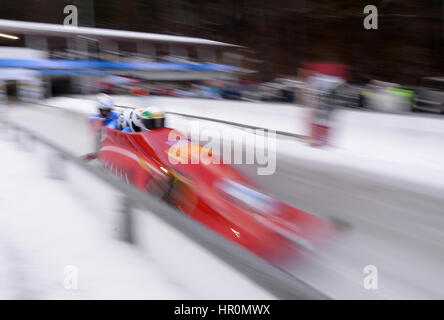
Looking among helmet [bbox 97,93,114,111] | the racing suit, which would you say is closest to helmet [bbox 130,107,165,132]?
the racing suit

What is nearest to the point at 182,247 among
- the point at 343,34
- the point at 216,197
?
the point at 216,197

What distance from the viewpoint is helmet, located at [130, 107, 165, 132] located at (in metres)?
3.27

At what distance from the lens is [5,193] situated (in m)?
3.07

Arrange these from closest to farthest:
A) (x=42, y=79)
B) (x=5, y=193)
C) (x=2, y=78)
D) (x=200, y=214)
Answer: (x=200, y=214) → (x=5, y=193) → (x=2, y=78) → (x=42, y=79)

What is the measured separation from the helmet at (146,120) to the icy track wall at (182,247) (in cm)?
65

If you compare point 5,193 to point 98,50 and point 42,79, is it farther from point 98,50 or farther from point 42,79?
point 98,50

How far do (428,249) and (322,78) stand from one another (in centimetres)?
245

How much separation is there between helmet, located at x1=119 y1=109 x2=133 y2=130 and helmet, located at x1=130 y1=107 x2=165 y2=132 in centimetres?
5

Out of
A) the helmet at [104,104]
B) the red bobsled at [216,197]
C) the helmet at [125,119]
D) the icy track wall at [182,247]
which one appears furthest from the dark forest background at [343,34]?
the icy track wall at [182,247]

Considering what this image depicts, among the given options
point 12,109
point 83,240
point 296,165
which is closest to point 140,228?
point 83,240

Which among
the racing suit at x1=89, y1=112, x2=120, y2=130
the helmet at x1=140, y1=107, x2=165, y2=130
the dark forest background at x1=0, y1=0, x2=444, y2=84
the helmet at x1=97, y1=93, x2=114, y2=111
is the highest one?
the dark forest background at x1=0, y1=0, x2=444, y2=84

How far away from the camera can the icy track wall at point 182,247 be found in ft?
4.15

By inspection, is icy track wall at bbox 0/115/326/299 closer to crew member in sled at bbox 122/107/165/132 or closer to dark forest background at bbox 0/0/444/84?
crew member in sled at bbox 122/107/165/132

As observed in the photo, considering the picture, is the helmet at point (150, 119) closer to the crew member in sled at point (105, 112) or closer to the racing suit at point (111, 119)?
the racing suit at point (111, 119)
